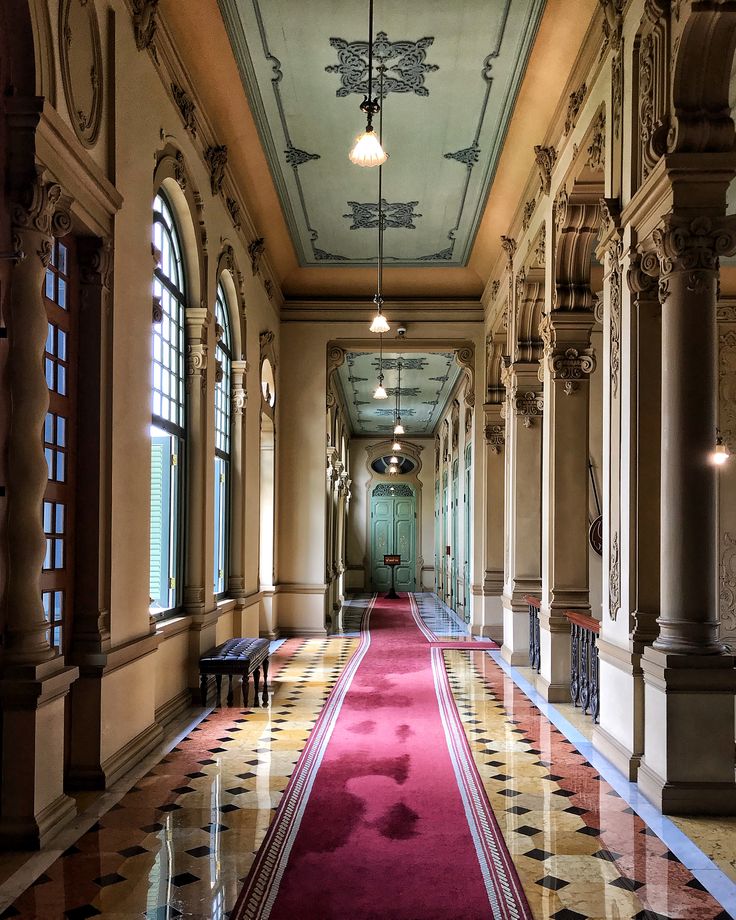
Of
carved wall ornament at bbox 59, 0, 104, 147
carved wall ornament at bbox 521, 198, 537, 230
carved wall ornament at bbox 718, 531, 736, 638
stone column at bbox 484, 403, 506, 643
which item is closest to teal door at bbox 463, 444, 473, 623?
stone column at bbox 484, 403, 506, 643

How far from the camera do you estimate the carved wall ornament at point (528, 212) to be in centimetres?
1027

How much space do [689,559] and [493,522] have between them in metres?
9.32

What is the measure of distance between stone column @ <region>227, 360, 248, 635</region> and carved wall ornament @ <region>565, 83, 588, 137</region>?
5078 mm

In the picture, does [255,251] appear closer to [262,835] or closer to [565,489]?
[565,489]

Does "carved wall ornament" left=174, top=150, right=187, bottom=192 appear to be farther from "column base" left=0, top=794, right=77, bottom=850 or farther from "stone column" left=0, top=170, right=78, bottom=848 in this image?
"column base" left=0, top=794, right=77, bottom=850

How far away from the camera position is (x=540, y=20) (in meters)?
7.28

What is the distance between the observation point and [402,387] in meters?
22.4

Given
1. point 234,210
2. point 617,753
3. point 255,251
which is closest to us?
point 617,753

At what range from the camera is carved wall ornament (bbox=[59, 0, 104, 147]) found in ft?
16.8

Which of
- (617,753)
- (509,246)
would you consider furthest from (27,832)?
(509,246)

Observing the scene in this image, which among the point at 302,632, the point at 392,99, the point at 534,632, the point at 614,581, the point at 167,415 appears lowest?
the point at 302,632

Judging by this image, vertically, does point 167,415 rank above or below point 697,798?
above

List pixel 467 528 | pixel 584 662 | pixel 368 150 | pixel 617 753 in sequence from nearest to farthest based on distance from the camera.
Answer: pixel 368 150, pixel 617 753, pixel 584 662, pixel 467 528

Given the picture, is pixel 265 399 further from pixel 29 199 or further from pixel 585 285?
pixel 29 199
